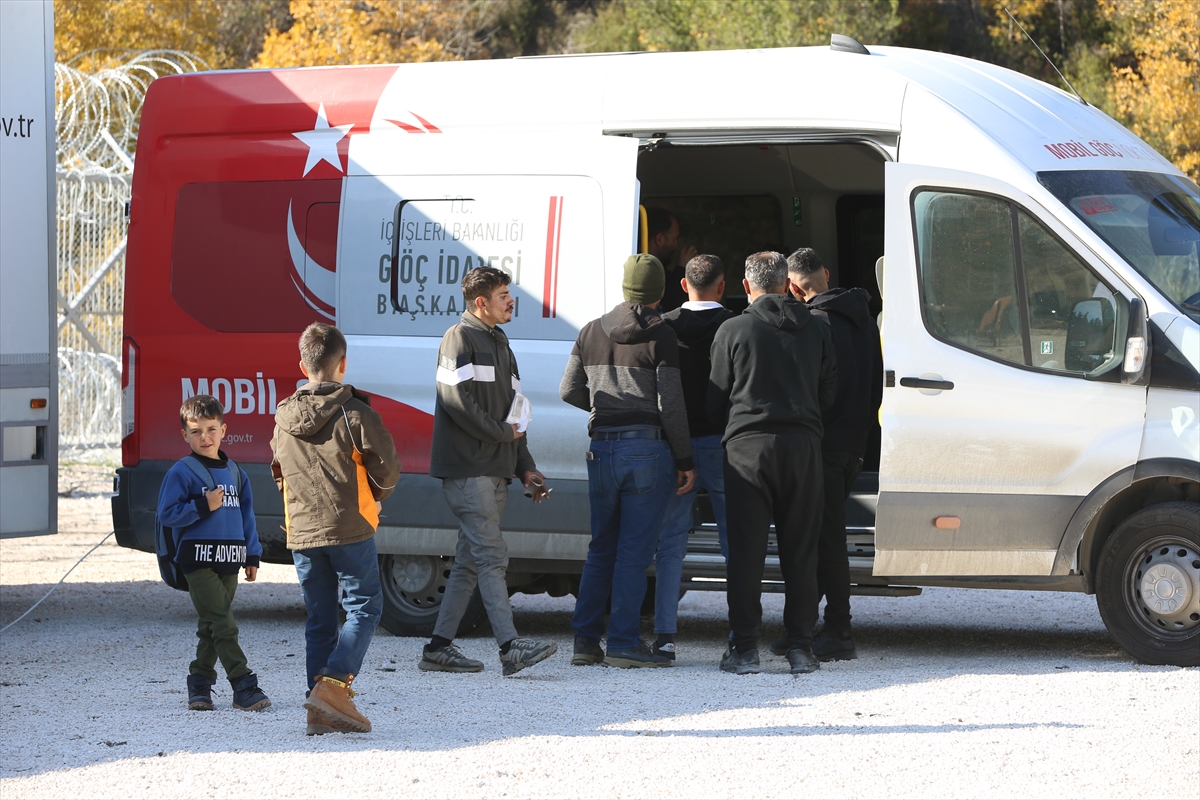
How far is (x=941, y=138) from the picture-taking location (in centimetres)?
696

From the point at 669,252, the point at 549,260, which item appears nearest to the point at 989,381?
the point at 549,260

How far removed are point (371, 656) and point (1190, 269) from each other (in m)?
4.24

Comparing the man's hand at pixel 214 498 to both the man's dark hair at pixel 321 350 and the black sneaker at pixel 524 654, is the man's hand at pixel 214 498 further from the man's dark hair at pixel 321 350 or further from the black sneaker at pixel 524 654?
the black sneaker at pixel 524 654

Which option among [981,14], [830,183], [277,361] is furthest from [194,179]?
[981,14]

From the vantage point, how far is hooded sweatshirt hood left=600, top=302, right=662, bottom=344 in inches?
264

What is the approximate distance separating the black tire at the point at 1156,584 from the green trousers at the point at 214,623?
381 centimetres

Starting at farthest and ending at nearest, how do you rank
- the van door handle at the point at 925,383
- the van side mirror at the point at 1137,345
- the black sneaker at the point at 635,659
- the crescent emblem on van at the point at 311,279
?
the crescent emblem on van at the point at 311,279 < the black sneaker at the point at 635,659 < the van door handle at the point at 925,383 < the van side mirror at the point at 1137,345

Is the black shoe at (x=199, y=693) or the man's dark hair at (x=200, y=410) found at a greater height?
the man's dark hair at (x=200, y=410)

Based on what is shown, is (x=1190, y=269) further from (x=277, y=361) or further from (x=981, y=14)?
(x=981, y=14)

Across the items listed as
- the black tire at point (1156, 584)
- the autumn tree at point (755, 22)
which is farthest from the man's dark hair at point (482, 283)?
the autumn tree at point (755, 22)

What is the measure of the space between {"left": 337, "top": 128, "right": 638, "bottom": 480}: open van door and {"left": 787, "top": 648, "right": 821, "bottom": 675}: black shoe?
4.62 feet

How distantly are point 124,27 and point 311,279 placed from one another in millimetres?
26761

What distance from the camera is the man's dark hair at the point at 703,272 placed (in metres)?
7.05

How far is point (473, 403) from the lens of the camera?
21.4ft
